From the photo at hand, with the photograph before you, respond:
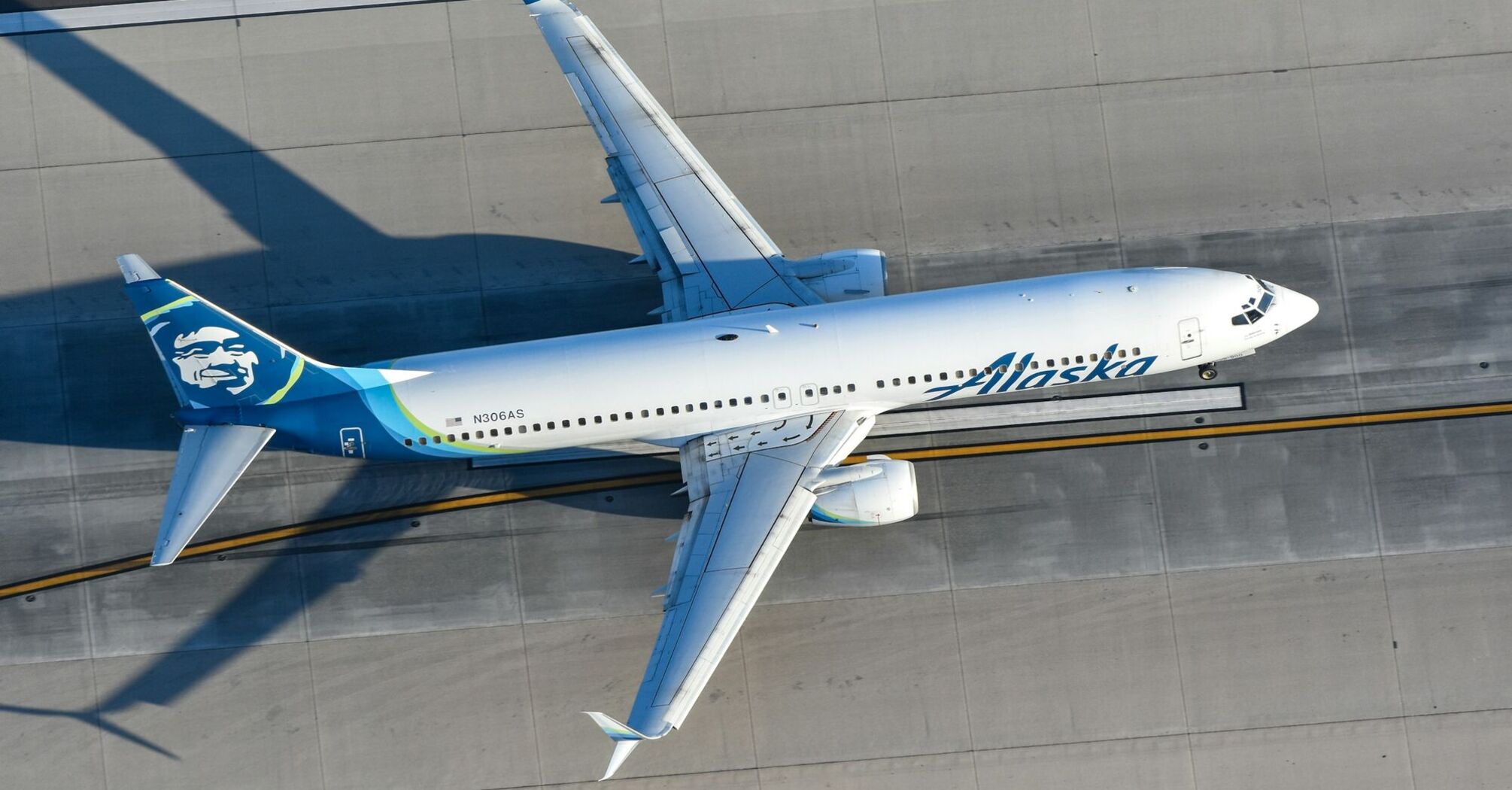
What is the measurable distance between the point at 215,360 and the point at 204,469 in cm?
176

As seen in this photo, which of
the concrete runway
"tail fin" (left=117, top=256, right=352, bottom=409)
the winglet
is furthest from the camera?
the concrete runway

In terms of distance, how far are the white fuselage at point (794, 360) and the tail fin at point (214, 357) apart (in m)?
1.72

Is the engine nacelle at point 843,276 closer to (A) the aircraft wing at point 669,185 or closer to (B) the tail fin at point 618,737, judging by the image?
(A) the aircraft wing at point 669,185

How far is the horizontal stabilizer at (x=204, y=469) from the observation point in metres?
16.1

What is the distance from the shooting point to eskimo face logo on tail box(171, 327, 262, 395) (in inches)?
650

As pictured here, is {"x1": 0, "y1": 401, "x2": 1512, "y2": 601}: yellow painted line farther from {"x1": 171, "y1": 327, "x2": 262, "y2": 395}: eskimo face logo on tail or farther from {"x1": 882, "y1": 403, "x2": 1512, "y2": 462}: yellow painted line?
{"x1": 171, "y1": 327, "x2": 262, "y2": 395}: eskimo face logo on tail

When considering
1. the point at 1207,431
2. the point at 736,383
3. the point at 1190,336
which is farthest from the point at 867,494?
the point at 1207,431

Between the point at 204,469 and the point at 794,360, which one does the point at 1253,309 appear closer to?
the point at 794,360

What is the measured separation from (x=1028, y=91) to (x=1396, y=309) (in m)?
7.92

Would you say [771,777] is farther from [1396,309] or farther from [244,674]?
[1396,309]

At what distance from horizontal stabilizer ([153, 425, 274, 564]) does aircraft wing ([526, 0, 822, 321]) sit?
7.38m

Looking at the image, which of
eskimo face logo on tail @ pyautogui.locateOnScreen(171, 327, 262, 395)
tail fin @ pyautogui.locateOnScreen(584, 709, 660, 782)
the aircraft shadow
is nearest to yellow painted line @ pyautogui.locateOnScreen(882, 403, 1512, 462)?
the aircraft shadow

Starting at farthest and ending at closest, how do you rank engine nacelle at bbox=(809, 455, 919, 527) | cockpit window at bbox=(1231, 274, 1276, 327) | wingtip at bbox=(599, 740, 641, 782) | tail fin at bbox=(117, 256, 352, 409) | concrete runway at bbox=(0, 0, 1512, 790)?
1. concrete runway at bbox=(0, 0, 1512, 790)
2. cockpit window at bbox=(1231, 274, 1276, 327)
3. engine nacelle at bbox=(809, 455, 919, 527)
4. tail fin at bbox=(117, 256, 352, 409)
5. wingtip at bbox=(599, 740, 641, 782)

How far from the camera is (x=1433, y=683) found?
61.0 ft
